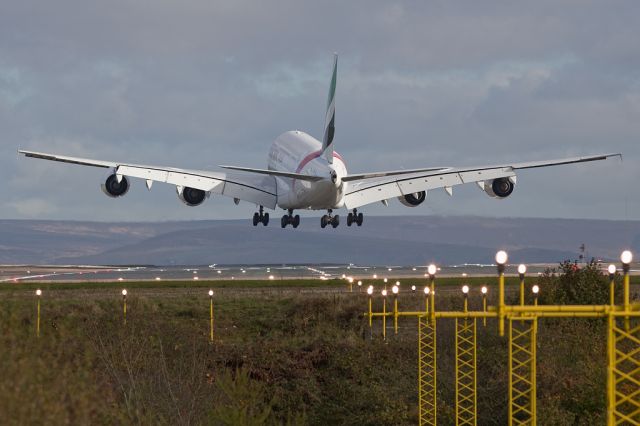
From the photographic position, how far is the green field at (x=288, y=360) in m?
47.9

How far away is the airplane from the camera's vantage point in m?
77.6

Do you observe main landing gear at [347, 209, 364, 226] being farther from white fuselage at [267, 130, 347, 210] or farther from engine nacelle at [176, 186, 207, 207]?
engine nacelle at [176, 186, 207, 207]

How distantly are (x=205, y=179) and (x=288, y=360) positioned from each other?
73.7 ft

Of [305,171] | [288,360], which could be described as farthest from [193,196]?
[288,360]

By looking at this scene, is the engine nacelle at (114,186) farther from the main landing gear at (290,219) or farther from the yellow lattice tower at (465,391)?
the yellow lattice tower at (465,391)

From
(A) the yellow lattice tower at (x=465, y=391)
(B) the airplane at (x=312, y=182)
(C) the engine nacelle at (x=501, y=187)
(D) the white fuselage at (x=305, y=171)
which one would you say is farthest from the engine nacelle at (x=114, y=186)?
(A) the yellow lattice tower at (x=465, y=391)

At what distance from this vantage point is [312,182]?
255ft

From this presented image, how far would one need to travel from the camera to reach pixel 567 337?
220 feet

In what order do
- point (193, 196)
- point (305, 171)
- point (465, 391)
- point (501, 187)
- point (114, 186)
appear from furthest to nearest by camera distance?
1. point (193, 196)
2. point (501, 187)
3. point (305, 171)
4. point (114, 186)
5. point (465, 391)

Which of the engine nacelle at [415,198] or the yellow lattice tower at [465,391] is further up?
the engine nacelle at [415,198]

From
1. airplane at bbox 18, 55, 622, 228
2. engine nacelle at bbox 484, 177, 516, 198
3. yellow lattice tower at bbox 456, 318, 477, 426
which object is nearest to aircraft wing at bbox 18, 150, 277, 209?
airplane at bbox 18, 55, 622, 228

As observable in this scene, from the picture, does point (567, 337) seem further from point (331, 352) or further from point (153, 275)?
point (153, 275)

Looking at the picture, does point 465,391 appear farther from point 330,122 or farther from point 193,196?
point 193,196

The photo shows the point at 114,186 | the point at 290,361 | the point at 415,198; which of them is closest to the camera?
the point at 290,361
